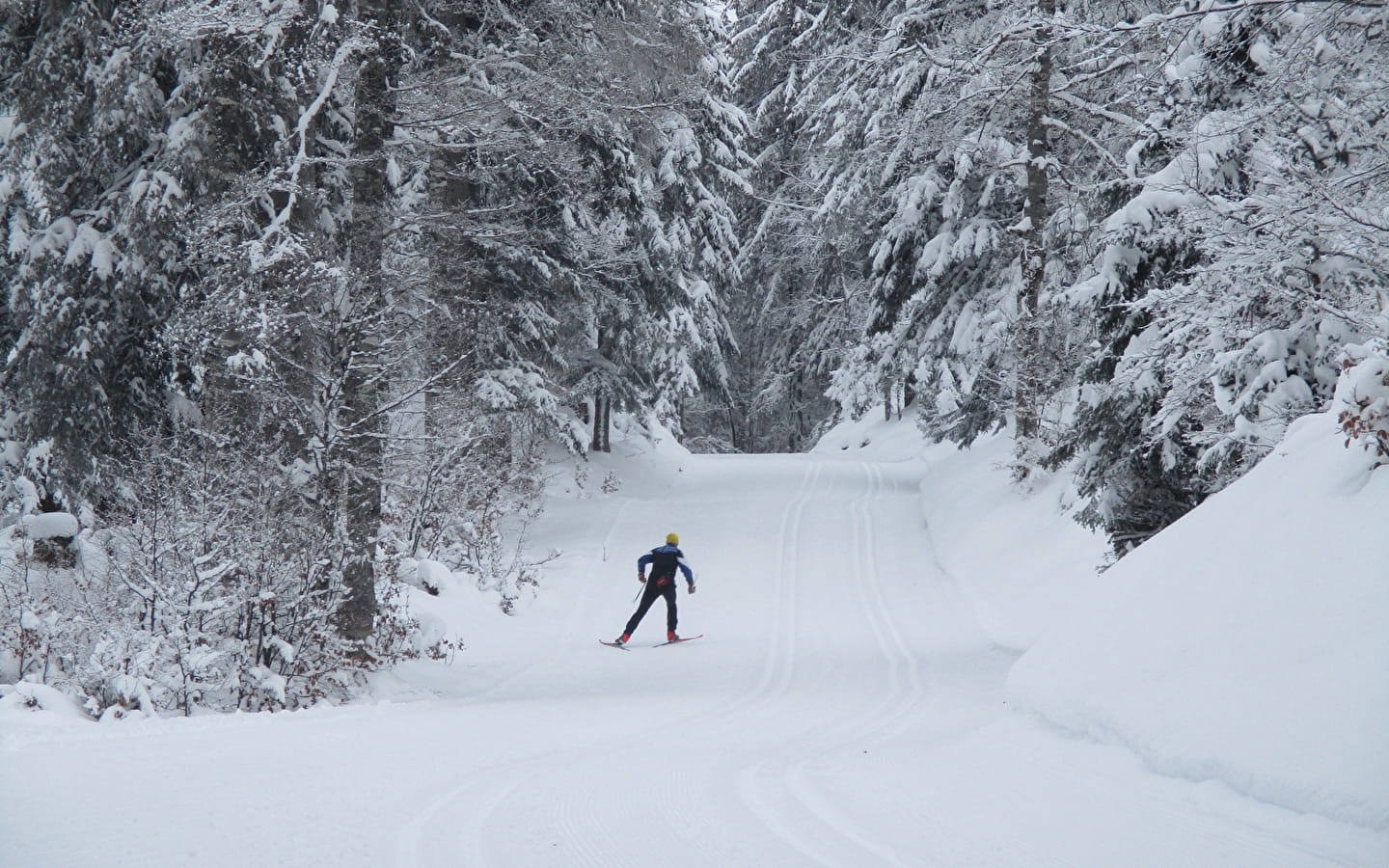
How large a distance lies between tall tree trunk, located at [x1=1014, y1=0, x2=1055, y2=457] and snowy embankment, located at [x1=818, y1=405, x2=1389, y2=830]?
11.5 m

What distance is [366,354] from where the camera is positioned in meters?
9.44

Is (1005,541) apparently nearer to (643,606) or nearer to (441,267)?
(643,606)

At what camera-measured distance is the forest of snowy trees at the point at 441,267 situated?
25.6ft

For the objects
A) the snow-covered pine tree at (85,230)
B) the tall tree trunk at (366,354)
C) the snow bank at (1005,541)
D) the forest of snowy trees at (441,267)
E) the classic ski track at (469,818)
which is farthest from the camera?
the snow bank at (1005,541)

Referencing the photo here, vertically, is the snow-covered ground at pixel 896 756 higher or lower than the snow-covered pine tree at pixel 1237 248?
lower

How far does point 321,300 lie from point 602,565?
26.2 ft

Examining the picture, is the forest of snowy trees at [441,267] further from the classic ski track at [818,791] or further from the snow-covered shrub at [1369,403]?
the classic ski track at [818,791]

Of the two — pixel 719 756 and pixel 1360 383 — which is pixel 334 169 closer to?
pixel 719 756

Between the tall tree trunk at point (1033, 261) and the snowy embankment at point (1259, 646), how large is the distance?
11.5 meters

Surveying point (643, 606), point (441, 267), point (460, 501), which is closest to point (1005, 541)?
point (643, 606)

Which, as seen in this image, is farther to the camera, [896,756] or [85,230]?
[85,230]

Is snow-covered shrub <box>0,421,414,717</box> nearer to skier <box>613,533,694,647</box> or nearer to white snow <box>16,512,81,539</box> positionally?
white snow <box>16,512,81,539</box>

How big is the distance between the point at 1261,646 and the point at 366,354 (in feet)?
25.2

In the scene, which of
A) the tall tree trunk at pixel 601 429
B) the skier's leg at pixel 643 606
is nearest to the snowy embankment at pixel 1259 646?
the skier's leg at pixel 643 606
